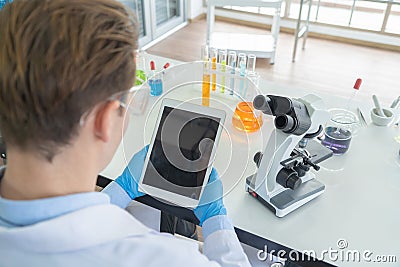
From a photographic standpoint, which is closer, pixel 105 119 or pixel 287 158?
pixel 105 119

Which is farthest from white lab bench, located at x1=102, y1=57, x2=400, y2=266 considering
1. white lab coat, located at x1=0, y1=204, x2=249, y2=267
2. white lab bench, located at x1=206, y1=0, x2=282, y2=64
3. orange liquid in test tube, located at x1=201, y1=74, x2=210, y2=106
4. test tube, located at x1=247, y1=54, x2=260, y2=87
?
white lab bench, located at x1=206, y1=0, x2=282, y2=64

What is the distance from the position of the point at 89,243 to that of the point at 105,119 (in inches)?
7.2

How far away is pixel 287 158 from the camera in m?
1.03

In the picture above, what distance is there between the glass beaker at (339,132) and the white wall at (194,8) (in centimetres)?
315

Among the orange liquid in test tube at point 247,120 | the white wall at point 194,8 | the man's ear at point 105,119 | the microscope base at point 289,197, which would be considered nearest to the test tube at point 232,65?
the orange liquid in test tube at point 247,120

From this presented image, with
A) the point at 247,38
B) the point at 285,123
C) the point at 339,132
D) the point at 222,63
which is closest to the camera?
the point at 285,123

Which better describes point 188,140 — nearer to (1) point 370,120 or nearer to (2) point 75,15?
(2) point 75,15

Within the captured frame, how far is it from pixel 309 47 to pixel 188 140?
3.02 meters

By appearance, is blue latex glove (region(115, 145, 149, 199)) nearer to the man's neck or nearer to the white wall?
the man's neck

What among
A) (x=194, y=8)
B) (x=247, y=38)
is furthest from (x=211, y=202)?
(x=194, y=8)

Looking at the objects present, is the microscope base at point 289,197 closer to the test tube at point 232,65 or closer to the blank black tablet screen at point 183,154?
the blank black tablet screen at point 183,154

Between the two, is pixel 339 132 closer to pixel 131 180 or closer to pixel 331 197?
pixel 331 197

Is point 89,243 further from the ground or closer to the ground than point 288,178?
further from the ground

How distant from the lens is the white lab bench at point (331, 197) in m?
0.95
